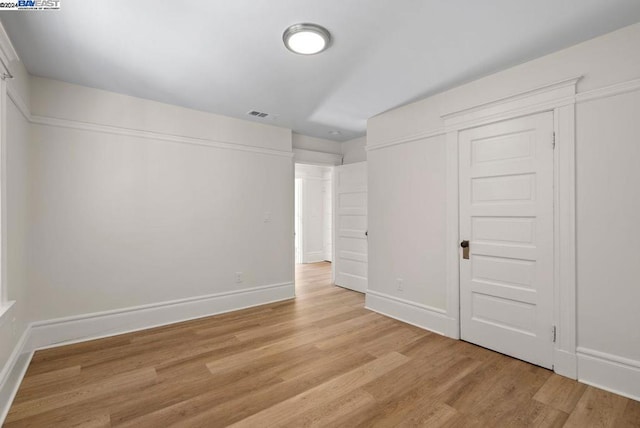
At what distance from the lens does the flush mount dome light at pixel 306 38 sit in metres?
2.02

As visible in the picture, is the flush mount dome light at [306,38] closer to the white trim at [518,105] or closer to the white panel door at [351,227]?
the white trim at [518,105]

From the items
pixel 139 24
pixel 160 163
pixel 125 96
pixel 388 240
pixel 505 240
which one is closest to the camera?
pixel 139 24

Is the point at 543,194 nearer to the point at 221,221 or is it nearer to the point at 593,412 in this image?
the point at 593,412

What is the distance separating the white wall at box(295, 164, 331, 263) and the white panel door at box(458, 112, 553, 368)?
5160mm

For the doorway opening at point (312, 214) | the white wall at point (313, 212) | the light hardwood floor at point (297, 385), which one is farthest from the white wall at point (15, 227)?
the white wall at point (313, 212)

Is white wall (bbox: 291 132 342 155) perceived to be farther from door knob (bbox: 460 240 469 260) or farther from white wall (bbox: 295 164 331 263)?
door knob (bbox: 460 240 469 260)

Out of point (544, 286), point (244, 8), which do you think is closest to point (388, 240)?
point (544, 286)

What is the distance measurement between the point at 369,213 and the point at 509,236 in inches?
67.5

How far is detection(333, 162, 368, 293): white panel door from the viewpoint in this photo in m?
4.80

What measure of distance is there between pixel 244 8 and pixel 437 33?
52.7 inches

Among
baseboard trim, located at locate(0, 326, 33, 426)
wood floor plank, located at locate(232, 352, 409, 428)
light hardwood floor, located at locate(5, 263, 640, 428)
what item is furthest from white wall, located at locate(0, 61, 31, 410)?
wood floor plank, located at locate(232, 352, 409, 428)

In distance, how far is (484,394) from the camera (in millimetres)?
2092

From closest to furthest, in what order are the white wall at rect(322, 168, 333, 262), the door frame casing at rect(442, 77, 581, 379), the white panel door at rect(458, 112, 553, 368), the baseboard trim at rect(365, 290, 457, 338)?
1. the door frame casing at rect(442, 77, 581, 379)
2. the white panel door at rect(458, 112, 553, 368)
3. the baseboard trim at rect(365, 290, 457, 338)
4. the white wall at rect(322, 168, 333, 262)

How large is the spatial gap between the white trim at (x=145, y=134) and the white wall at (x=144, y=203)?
0.04 feet
